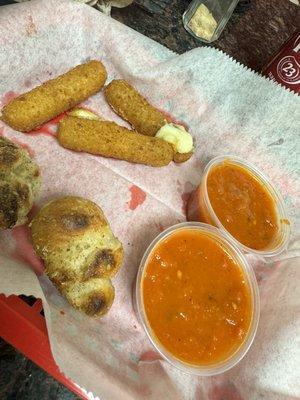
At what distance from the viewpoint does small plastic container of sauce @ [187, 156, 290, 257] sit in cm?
180

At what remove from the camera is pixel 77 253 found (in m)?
1.44

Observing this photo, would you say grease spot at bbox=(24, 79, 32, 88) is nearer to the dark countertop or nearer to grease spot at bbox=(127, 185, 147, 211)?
the dark countertop

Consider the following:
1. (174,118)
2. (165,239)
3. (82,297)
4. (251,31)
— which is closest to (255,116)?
(174,118)

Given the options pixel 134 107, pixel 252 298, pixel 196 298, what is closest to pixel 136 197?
pixel 134 107

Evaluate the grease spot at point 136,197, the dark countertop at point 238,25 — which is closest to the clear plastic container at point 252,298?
the grease spot at point 136,197

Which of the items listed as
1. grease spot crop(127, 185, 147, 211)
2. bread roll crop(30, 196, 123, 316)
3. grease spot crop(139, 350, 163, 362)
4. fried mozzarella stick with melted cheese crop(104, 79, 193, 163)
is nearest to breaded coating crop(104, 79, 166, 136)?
fried mozzarella stick with melted cheese crop(104, 79, 193, 163)

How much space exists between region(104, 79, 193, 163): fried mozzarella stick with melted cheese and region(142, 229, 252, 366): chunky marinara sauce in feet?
1.53

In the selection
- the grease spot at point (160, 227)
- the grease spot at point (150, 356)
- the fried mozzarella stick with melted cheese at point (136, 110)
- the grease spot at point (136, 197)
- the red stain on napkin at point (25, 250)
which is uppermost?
the fried mozzarella stick with melted cheese at point (136, 110)

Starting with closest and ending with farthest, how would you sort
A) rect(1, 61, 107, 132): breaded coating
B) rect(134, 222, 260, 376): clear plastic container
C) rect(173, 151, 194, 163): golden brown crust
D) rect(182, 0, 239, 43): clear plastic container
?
rect(134, 222, 260, 376): clear plastic container < rect(1, 61, 107, 132): breaded coating < rect(173, 151, 194, 163): golden brown crust < rect(182, 0, 239, 43): clear plastic container

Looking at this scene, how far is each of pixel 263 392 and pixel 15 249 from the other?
3.22 feet

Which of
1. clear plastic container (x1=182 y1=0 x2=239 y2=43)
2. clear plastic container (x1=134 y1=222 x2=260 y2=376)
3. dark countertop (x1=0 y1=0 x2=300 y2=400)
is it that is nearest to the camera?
clear plastic container (x1=134 y1=222 x2=260 y2=376)

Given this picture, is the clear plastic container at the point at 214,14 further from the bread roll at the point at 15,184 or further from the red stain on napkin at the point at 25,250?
the red stain on napkin at the point at 25,250

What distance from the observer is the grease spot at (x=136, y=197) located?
1.87 metres

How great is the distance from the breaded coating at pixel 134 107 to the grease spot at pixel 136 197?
25 centimetres
